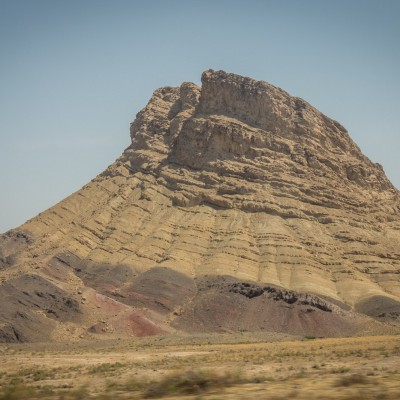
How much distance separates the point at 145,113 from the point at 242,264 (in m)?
63.9

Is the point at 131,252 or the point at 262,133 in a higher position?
the point at 262,133

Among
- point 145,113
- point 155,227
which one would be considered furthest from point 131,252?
point 145,113

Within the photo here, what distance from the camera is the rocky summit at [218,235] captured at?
7688 centimetres

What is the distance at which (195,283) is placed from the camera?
86375 millimetres

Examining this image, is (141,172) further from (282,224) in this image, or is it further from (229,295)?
(229,295)

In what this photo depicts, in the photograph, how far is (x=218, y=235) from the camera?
99.7m

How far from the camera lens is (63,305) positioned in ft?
245

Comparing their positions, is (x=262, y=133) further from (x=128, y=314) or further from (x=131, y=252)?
(x=128, y=314)

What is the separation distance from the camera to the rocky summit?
76.9 m

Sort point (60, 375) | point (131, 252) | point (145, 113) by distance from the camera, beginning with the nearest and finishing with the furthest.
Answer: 1. point (60, 375)
2. point (131, 252)
3. point (145, 113)

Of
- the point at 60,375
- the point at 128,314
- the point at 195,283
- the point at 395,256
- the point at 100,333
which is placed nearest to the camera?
the point at 60,375

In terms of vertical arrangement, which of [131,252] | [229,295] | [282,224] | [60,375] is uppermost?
[282,224]

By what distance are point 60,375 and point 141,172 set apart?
305 ft

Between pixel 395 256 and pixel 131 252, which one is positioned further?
pixel 395 256
